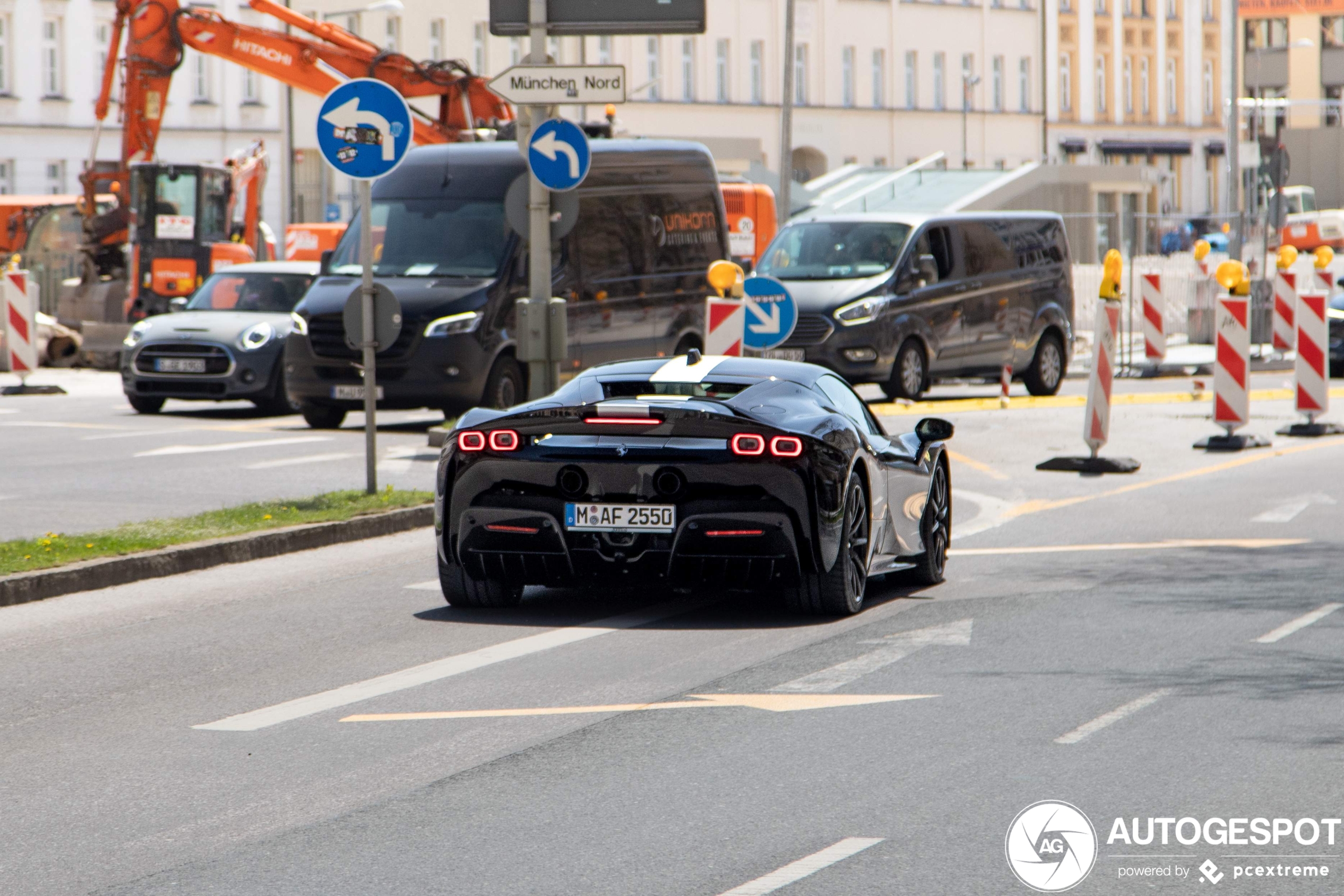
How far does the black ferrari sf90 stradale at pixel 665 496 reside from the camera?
9.21m

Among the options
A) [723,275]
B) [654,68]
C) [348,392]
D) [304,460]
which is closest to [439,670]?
[304,460]

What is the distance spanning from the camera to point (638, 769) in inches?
259

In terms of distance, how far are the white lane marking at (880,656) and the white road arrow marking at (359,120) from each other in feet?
19.4

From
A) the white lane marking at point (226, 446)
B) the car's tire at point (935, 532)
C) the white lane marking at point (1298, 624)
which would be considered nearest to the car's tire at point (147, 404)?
the white lane marking at point (226, 446)

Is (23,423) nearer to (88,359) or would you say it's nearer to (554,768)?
(88,359)

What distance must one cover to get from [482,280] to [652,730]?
43.5 feet

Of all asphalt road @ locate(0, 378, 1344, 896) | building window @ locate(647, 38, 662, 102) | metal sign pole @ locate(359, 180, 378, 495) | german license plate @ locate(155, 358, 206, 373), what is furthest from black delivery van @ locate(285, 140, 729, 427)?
building window @ locate(647, 38, 662, 102)

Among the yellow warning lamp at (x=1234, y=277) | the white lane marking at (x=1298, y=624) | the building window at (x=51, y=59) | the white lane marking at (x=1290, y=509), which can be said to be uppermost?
the building window at (x=51, y=59)

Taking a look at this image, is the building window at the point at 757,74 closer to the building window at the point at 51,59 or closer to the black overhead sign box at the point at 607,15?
the building window at the point at 51,59

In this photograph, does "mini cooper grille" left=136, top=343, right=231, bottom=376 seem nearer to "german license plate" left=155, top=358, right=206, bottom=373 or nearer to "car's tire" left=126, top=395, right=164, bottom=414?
"german license plate" left=155, top=358, right=206, bottom=373

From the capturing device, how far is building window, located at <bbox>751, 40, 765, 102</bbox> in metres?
78.2

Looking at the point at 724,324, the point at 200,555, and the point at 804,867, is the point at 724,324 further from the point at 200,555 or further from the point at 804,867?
the point at 804,867

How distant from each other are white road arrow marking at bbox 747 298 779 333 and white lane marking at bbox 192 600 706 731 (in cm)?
882

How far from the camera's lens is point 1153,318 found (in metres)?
30.8
